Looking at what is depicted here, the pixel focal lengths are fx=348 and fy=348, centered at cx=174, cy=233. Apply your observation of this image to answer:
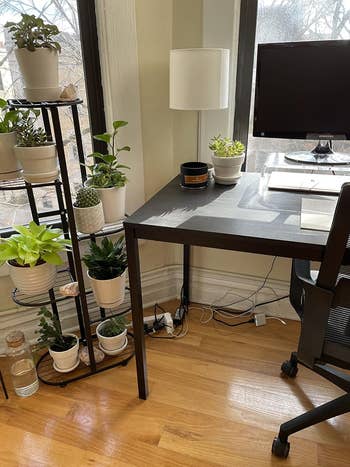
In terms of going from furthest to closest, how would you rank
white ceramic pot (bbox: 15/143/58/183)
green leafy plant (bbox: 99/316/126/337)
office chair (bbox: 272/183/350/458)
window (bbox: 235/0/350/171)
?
green leafy plant (bbox: 99/316/126/337)
window (bbox: 235/0/350/171)
white ceramic pot (bbox: 15/143/58/183)
office chair (bbox: 272/183/350/458)

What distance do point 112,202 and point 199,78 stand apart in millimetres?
577

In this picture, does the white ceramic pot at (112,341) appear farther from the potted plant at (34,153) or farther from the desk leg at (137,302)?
the potted plant at (34,153)

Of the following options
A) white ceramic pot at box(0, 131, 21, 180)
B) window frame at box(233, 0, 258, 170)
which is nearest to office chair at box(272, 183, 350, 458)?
window frame at box(233, 0, 258, 170)

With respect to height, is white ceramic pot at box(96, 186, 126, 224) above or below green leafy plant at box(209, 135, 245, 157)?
below

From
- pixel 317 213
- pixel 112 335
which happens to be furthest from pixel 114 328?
pixel 317 213

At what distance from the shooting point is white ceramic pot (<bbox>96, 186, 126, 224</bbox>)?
1.35 meters

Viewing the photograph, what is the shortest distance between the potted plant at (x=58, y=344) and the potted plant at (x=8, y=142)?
61 cm

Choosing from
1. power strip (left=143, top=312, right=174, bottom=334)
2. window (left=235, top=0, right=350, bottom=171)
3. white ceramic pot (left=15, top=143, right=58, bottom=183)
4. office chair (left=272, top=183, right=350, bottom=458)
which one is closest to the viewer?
office chair (left=272, top=183, right=350, bottom=458)

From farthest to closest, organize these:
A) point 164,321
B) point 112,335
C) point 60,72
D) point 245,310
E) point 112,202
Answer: point 245,310 < point 164,321 < point 112,335 < point 60,72 < point 112,202

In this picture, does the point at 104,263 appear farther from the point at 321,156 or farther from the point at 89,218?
the point at 321,156

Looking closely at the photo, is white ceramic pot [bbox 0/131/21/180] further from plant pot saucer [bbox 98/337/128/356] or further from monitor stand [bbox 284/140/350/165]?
monitor stand [bbox 284/140/350/165]

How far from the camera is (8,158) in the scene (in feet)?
4.02

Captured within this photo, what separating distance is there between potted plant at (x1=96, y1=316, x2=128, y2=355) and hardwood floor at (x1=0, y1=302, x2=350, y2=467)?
102 mm

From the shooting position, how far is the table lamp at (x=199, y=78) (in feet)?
4.24
